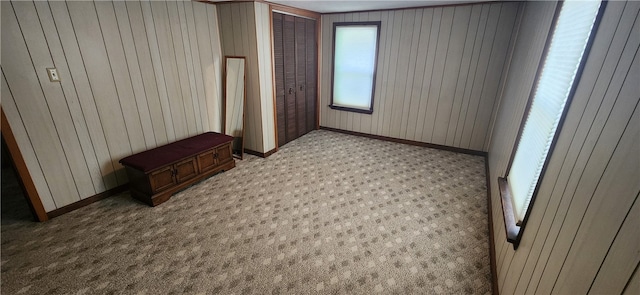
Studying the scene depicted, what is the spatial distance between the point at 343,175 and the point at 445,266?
1.64m

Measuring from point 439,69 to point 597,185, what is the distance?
3478mm

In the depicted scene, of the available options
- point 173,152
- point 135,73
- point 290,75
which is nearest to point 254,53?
point 290,75

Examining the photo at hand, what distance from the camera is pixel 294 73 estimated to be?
4207mm

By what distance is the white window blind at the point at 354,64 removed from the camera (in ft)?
14.2

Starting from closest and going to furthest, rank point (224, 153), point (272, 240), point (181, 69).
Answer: point (272, 240)
point (181, 69)
point (224, 153)

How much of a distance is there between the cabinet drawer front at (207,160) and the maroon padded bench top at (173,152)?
0.08 meters

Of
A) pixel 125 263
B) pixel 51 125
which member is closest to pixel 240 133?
pixel 51 125

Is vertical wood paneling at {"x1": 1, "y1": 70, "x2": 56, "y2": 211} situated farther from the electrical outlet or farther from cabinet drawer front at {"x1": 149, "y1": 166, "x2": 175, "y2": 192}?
cabinet drawer front at {"x1": 149, "y1": 166, "x2": 175, "y2": 192}

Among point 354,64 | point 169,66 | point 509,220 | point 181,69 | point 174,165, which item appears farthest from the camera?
point 354,64

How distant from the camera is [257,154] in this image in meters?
4.00

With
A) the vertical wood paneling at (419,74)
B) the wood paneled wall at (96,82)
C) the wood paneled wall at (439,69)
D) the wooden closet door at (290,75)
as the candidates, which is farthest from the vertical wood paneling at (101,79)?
the vertical wood paneling at (419,74)

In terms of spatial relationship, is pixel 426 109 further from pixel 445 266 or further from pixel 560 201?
pixel 560 201

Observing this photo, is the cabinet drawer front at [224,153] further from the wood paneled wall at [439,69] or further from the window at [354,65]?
the wood paneled wall at [439,69]

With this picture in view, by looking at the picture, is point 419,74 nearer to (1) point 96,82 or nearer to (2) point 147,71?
(2) point 147,71
